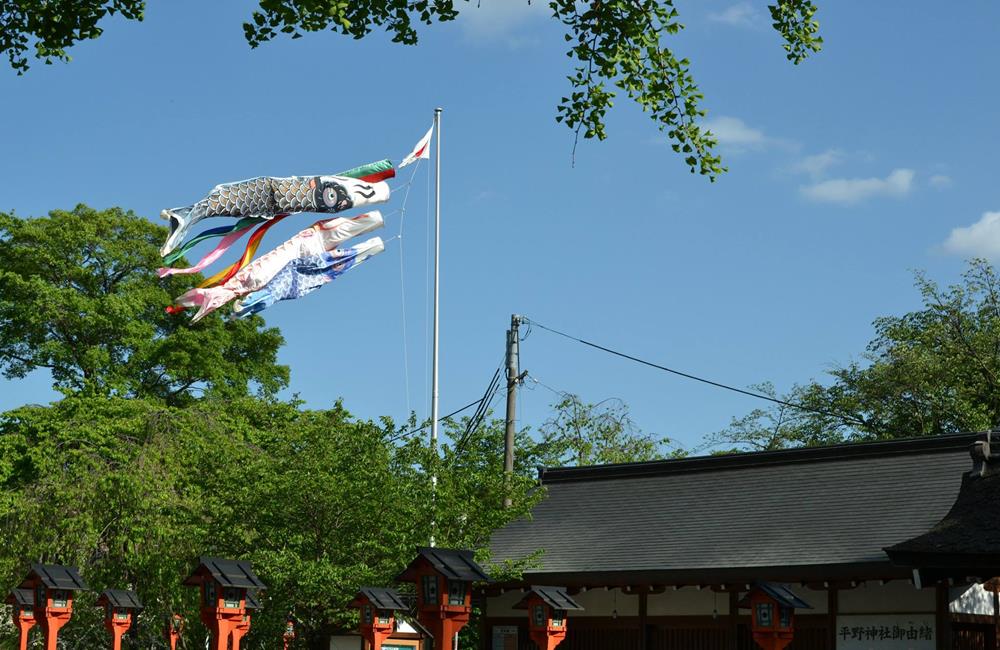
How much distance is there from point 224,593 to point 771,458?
11304 millimetres

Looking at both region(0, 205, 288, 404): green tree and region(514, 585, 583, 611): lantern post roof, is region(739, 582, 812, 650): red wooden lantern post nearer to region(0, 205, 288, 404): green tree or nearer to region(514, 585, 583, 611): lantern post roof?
region(514, 585, 583, 611): lantern post roof

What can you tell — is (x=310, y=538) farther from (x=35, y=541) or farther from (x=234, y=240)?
A: (x=234, y=240)

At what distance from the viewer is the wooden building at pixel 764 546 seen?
61.7 feet

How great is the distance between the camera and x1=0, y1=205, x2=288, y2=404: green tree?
38781 millimetres

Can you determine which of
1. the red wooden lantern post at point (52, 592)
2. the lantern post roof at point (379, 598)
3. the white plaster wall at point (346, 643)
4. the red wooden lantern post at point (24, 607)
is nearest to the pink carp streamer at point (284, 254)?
the red wooden lantern post at point (52, 592)

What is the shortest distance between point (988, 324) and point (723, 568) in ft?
70.3

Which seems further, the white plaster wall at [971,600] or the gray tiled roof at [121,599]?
the gray tiled roof at [121,599]

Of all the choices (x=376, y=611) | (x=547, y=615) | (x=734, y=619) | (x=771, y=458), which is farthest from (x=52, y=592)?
(x=771, y=458)

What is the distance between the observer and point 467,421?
2794 cm

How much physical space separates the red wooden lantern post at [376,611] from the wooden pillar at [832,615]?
6.89 m

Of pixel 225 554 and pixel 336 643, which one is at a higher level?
pixel 225 554

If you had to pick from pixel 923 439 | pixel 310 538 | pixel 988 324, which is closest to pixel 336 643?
pixel 310 538

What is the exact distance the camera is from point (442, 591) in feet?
50.1

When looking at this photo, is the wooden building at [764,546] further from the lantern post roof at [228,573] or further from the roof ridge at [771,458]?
the lantern post roof at [228,573]
